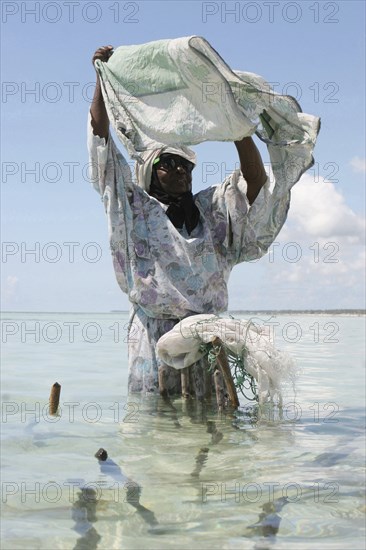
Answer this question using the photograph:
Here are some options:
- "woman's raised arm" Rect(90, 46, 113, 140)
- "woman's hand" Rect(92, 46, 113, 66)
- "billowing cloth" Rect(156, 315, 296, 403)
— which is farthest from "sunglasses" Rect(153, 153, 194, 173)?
"billowing cloth" Rect(156, 315, 296, 403)

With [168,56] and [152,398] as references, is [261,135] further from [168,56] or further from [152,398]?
[152,398]

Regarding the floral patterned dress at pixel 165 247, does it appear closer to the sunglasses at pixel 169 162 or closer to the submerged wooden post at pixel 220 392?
the sunglasses at pixel 169 162

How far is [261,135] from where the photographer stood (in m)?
4.33

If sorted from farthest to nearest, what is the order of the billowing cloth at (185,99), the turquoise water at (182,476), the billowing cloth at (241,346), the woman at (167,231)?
the woman at (167,231) < the billowing cloth at (241,346) < the billowing cloth at (185,99) < the turquoise water at (182,476)

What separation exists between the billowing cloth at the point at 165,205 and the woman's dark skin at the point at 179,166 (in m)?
0.06

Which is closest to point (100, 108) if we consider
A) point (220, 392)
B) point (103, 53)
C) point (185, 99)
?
point (103, 53)

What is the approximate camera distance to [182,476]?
3.05 metres

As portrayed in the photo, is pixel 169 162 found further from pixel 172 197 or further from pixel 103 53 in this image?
pixel 103 53

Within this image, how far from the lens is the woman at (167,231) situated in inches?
171

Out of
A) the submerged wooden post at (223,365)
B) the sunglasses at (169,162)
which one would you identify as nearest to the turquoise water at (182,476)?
the submerged wooden post at (223,365)

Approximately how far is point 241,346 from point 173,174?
1.28 metres

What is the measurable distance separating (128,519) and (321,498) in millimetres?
793

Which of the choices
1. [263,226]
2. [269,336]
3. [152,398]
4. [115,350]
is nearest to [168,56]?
[263,226]

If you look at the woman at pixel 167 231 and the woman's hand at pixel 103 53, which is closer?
the woman's hand at pixel 103 53
